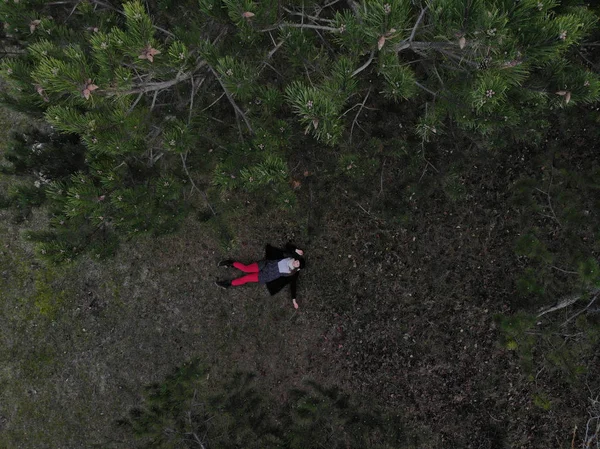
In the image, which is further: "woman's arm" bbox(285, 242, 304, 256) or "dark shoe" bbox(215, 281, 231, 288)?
"dark shoe" bbox(215, 281, 231, 288)

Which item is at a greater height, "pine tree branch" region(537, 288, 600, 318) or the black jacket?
"pine tree branch" region(537, 288, 600, 318)

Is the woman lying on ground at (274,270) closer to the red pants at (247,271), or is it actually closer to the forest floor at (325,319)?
the red pants at (247,271)

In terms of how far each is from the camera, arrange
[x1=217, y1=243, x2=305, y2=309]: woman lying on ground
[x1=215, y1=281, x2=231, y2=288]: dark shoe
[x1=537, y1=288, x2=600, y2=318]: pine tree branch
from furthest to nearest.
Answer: [x1=215, y1=281, x2=231, y2=288]: dark shoe, [x1=217, y1=243, x2=305, y2=309]: woman lying on ground, [x1=537, y1=288, x2=600, y2=318]: pine tree branch

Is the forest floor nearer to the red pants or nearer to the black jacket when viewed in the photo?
the black jacket

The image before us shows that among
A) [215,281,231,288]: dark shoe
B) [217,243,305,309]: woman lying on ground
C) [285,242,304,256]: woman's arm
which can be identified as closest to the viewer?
[217,243,305,309]: woman lying on ground

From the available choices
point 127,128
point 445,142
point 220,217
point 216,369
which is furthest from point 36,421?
point 445,142

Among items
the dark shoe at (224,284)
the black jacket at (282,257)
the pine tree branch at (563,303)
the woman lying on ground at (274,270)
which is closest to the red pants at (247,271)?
the woman lying on ground at (274,270)

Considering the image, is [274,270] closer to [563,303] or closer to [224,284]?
[224,284]

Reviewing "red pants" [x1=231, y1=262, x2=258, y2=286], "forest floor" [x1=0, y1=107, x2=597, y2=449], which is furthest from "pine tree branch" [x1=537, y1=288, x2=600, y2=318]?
"red pants" [x1=231, y1=262, x2=258, y2=286]
